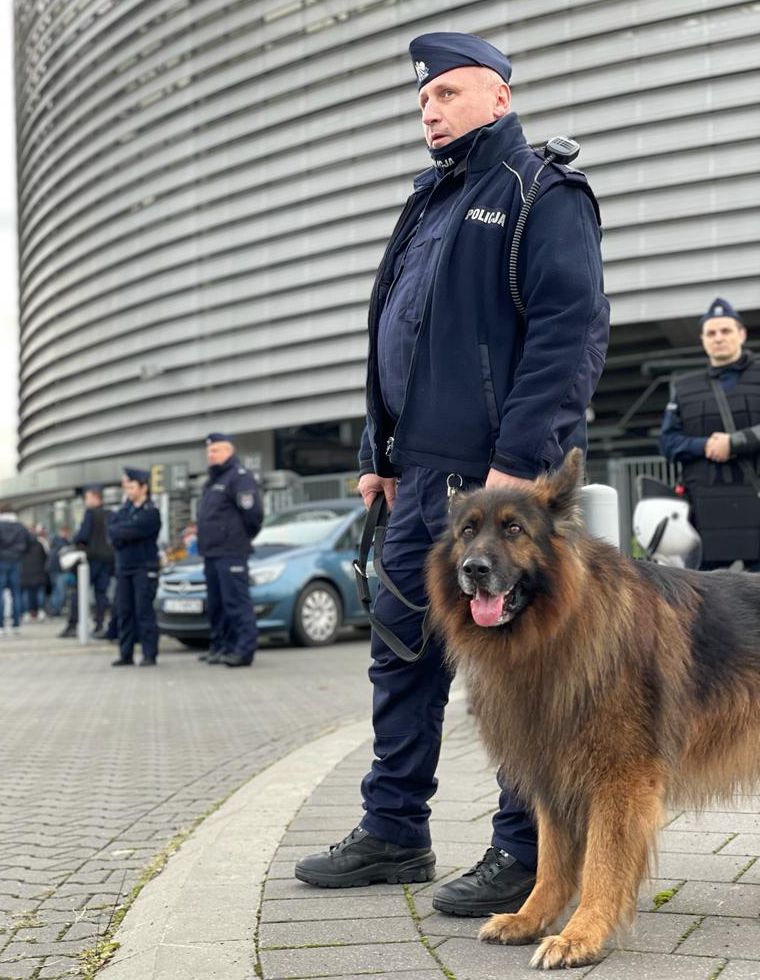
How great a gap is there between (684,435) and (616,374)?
95.0 feet

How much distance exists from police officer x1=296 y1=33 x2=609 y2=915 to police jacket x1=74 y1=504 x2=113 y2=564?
13.5 m

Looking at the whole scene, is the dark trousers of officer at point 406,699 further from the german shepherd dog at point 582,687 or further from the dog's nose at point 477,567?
the dog's nose at point 477,567

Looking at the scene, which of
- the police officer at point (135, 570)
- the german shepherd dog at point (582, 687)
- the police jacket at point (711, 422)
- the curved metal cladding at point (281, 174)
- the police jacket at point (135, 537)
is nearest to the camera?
the german shepherd dog at point (582, 687)

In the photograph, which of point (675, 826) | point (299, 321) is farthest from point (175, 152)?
point (675, 826)

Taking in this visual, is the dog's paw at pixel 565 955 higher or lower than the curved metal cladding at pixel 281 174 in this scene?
lower

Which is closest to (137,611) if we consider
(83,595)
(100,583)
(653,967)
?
(83,595)

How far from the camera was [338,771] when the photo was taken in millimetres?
5867

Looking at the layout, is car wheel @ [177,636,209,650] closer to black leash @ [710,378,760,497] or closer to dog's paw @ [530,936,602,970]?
black leash @ [710,378,760,497]

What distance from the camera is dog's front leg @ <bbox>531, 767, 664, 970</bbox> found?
2.97 meters

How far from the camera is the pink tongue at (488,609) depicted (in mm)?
3057

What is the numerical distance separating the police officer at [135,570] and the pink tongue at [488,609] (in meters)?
10.5

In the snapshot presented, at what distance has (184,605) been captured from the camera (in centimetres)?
1465

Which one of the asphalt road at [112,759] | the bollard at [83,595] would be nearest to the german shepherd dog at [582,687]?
the asphalt road at [112,759]

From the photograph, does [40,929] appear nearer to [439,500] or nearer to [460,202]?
[439,500]
